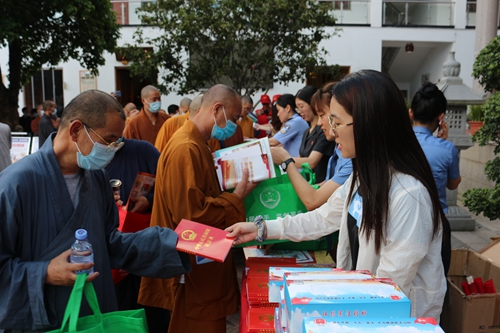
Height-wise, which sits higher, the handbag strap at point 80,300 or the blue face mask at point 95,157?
the blue face mask at point 95,157

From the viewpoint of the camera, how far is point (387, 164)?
5.01 feet

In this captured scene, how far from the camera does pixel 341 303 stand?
1.14 m

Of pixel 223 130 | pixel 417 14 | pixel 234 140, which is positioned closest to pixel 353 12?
pixel 417 14

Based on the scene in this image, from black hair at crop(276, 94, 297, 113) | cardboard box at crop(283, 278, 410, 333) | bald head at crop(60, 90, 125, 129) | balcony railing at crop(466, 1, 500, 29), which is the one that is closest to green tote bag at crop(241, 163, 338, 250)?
bald head at crop(60, 90, 125, 129)

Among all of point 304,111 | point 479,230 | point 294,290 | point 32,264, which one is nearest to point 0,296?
point 32,264

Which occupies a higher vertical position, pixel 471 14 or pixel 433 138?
pixel 471 14

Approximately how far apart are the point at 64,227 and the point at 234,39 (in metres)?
9.43

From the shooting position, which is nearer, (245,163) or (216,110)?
(245,163)

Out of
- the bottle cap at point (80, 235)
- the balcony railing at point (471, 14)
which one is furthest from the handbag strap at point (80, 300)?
the balcony railing at point (471, 14)

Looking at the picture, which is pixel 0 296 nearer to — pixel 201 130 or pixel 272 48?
pixel 201 130

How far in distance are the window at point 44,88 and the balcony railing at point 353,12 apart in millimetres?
10690

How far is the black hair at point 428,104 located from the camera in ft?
9.93

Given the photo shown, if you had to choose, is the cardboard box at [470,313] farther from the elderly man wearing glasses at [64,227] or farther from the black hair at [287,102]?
the black hair at [287,102]

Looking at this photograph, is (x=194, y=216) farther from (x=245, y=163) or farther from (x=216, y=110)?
(x=216, y=110)
